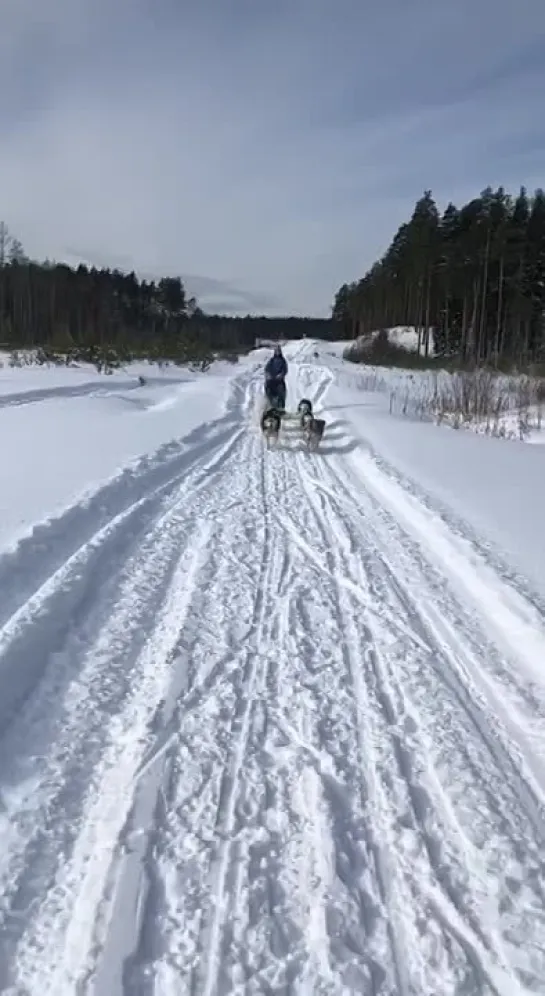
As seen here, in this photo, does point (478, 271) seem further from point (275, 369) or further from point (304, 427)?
point (304, 427)

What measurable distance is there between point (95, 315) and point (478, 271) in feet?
152

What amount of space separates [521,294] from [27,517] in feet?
155

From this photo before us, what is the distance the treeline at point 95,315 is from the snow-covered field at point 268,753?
103ft

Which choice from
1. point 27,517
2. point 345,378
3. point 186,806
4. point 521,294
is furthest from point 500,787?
point 521,294

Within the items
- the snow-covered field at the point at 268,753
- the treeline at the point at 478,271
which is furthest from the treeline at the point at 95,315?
the snow-covered field at the point at 268,753

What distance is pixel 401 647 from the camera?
4.45 meters

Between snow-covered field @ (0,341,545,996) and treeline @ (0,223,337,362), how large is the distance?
3142 cm

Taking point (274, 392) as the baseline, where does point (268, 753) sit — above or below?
below

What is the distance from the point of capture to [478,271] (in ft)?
156

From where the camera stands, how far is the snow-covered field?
7.36ft

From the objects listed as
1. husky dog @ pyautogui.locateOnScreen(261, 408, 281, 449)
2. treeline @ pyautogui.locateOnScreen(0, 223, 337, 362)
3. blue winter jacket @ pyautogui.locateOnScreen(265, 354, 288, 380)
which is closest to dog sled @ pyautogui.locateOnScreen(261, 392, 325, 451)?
husky dog @ pyautogui.locateOnScreen(261, 408, 281, 449)

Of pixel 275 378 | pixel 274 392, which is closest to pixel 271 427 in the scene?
pixel 274 392

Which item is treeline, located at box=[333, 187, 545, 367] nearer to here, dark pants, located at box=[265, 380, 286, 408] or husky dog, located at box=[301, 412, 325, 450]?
dark pants, located at box=[265, 380, 286, 408]

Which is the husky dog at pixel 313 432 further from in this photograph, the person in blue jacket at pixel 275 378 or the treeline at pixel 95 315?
the treeline at pixel 95 315
